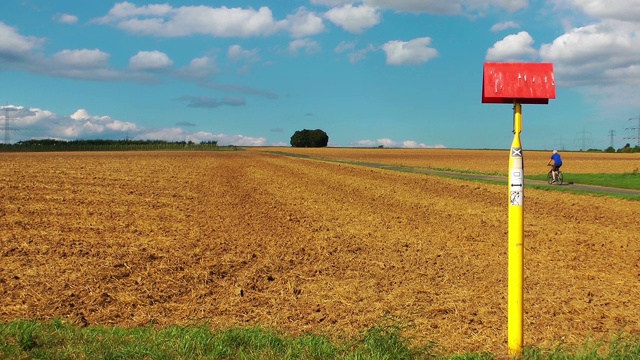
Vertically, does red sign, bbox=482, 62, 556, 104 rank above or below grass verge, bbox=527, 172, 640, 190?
above

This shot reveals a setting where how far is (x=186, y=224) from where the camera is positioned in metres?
14.8

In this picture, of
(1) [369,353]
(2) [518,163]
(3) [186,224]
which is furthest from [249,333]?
(3) [186,224]

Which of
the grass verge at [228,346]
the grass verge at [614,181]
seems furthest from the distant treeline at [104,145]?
the grass verge at [228,346]

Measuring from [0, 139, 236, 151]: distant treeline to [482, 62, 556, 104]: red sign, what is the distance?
4523 inches

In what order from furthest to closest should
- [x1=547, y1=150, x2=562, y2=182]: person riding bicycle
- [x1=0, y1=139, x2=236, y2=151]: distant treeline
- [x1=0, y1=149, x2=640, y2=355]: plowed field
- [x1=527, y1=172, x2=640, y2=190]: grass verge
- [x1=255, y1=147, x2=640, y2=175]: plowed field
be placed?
1. [x1=0, y1=139, x2=236, y2=151]: distant treeline
2. [x1=255, y1=147, x2=640, y2=175]: plowed field
3. [x1=527, y1=172, x2=640, y2=190]: grass verge
4. [x1=547, y1=150, x2=562, y2=182]: person riding bicycle
5. [x1=0, y1=149, x2=640, y2=355]: plowed field

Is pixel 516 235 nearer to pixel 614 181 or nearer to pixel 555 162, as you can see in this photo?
pixel 555 162


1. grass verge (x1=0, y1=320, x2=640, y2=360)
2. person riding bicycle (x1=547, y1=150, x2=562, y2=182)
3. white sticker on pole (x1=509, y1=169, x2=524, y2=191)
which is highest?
Result: white sticker on pole (x1=509, y1=169, x2=524, y2=191)

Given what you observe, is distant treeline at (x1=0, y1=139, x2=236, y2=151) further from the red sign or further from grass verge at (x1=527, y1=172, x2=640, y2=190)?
the red sign

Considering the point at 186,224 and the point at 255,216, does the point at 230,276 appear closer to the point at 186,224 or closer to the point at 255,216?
the point at 186,224

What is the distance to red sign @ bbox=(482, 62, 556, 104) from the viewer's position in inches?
221

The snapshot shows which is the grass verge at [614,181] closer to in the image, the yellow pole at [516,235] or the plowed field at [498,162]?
the plowed field at [498,162]

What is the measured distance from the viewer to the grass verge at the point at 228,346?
5.58m

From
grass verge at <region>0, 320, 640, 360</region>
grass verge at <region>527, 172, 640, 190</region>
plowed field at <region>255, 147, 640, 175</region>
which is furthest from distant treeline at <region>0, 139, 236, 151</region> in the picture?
grass verge at <region>0, 320, 640, 360</region>

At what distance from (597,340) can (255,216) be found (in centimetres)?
1104
